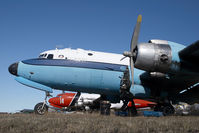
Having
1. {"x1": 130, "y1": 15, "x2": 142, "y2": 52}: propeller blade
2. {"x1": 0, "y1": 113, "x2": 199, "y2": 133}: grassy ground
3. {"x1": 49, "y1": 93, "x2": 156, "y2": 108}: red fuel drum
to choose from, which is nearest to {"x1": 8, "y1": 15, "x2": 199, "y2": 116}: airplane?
{"x1": 130, "y1": 15, "x2": 142, "y2": 52}: propeller blade

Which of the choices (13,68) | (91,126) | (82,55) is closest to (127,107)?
(82,55)

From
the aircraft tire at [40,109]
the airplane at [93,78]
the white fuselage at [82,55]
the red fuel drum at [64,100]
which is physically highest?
the white fuselage at [82,55]

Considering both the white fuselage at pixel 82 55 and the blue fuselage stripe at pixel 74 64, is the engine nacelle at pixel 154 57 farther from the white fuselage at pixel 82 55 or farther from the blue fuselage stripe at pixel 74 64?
the white fuselage at pixel 82 55

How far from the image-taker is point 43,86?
1368 centimetres

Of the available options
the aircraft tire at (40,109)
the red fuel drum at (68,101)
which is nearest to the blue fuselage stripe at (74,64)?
the aircraft tire at (40,109)

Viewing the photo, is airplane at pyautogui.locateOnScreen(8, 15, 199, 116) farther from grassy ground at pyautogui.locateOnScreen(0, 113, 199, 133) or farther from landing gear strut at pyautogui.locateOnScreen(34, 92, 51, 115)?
grassy ground at pyautogui.locateOnScreen(0, 113, 199, 133)

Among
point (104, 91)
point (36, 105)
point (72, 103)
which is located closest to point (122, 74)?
point (104, 91)

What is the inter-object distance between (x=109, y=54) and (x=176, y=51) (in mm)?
6445

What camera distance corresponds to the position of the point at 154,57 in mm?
9758

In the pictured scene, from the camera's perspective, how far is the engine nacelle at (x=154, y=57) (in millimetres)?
9723

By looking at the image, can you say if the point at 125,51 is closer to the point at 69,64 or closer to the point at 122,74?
the point at 122,74

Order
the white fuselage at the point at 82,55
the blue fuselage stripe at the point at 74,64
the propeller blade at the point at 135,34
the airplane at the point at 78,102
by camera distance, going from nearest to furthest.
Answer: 1. the propeller blade at the point at 135,34
2. the blue fuselage stripe at the point at 74,64
3. the white fuselage at the point at 82,55
4. the airplane at the point at 78,102

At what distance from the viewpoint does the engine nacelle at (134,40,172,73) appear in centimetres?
972

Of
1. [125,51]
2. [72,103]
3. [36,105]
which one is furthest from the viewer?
[72,103]
